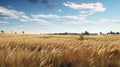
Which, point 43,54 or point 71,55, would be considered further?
point 71,55

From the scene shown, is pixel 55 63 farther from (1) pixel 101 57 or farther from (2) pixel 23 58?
(1) pixel 101 57

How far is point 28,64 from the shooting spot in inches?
132

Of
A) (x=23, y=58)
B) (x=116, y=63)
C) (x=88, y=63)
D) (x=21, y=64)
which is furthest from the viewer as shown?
(x=116, y=63)

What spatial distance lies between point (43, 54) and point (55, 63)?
34cm

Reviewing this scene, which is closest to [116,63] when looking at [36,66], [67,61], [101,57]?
[101,57]

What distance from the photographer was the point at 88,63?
4.01 m

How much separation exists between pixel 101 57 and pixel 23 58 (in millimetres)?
1849

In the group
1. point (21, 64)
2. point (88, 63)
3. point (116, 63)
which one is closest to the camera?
point (21, 64)

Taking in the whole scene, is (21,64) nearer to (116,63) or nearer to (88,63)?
(88,63)

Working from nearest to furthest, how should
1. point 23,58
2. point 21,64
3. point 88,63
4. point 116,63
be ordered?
point 21,64 → point 23,58 → point 88,63 → point 116,63

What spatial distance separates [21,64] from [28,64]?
14 centimetres

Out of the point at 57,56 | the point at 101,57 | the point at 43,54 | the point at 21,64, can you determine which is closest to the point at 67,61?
the point at 57,56

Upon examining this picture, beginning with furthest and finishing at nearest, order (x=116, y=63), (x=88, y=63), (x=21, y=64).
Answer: (x=116, y=63) < (x=88, y=63) < (x=21, y=64)

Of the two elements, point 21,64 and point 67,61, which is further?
point 67,61
